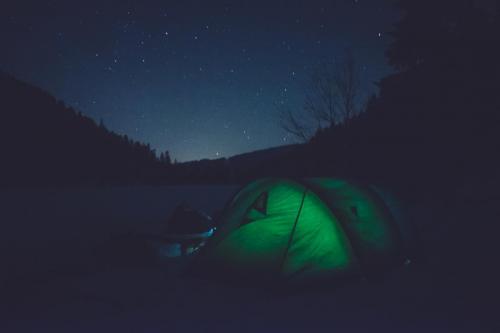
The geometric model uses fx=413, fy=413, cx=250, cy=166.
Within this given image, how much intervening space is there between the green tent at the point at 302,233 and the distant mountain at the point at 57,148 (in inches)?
2763

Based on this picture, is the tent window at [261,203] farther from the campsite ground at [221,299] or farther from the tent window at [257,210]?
the campsite ground at [221,299]

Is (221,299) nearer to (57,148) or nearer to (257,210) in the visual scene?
(257,210)

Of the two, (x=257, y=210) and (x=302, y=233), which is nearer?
(x=302, y=233)

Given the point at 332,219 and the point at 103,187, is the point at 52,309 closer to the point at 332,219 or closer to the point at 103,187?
the point at 332,219

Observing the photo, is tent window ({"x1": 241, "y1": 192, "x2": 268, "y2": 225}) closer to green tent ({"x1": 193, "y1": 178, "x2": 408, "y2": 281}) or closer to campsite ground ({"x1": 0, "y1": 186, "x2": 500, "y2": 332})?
green tent ({"x1": 193, "y1": 178, "x2": 408, "y2": 281})

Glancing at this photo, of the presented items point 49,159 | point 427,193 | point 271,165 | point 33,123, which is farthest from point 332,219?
point 33,123

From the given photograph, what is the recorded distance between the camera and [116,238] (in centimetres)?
973

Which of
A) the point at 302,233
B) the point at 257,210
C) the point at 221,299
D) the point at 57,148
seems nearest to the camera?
the point at 221,299

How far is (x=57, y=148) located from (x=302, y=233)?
251 feet

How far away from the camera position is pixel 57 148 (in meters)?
74.6

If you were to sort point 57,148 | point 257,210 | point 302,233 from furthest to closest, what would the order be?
point 57,148
point 257,210
point 302,233

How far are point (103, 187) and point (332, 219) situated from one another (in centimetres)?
7165

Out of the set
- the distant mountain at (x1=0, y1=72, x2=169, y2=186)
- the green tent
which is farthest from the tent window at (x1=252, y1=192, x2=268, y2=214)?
the distant mountain at (x1=0, y1=72, x2=169, y2=186)

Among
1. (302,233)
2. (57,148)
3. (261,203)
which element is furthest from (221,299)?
(57,148)
